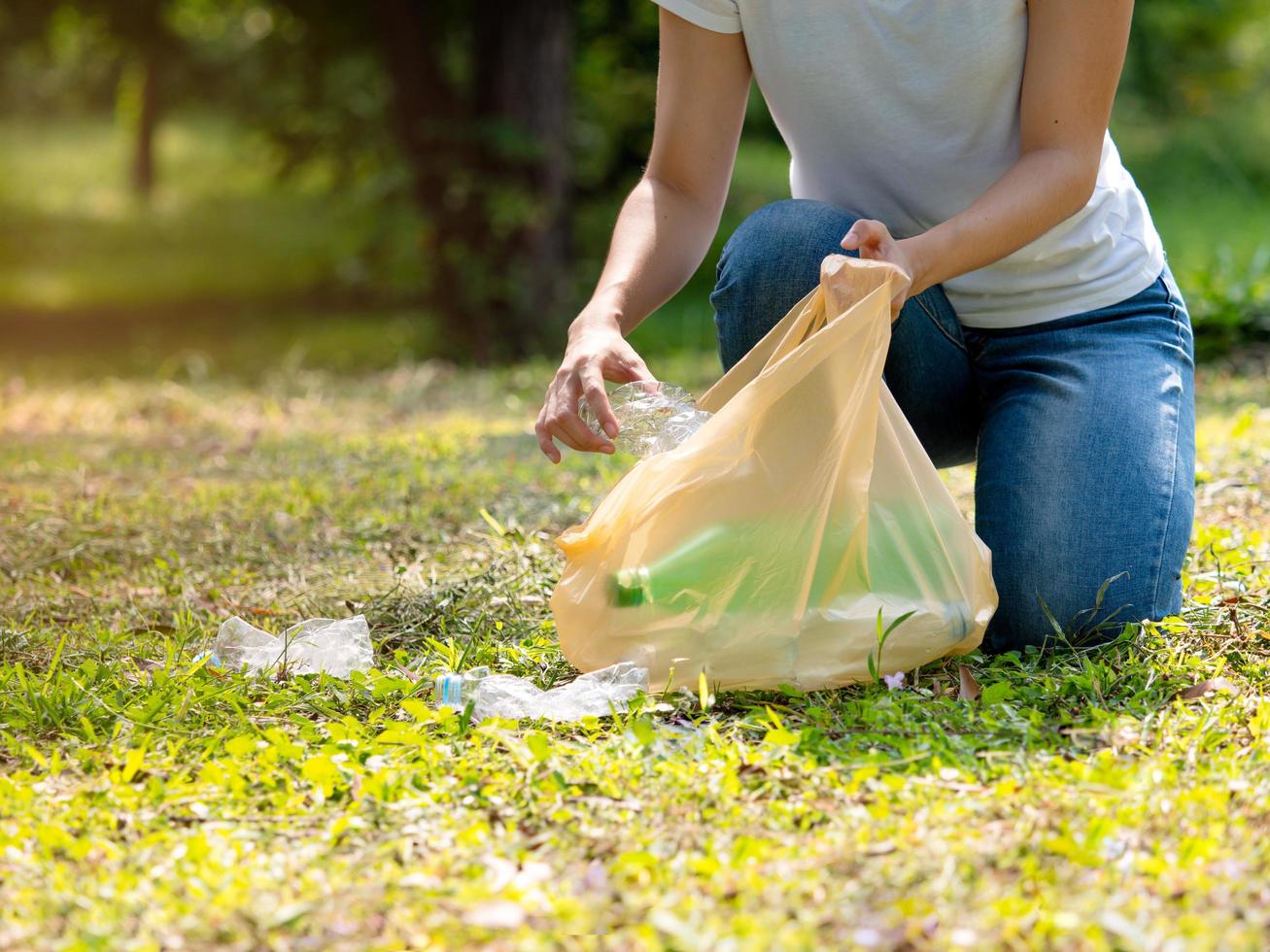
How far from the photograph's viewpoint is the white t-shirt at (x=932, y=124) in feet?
6.94

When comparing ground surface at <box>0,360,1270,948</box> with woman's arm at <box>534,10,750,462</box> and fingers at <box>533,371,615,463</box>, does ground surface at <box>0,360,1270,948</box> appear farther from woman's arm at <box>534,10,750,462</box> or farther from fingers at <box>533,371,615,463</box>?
woman's arm at <box>534,10,750,462</box>

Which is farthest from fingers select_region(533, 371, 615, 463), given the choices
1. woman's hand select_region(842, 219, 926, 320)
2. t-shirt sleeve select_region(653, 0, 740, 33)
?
t-shirt sleeve select_region(653, 0, 740, 33)

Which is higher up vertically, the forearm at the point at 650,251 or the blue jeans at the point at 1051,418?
the forearm at the point at 650,251

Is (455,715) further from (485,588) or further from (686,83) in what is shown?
(686,83)

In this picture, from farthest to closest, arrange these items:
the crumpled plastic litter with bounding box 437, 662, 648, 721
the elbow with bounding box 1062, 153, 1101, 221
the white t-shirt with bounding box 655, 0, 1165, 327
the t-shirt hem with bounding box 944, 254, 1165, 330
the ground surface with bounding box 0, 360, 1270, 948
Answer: the t-shirt hem with bounding box 944, 254, 1165, 330
the white t-shirt with bounding box 655, 0, 1165, 327
the elbow with bounding box 1062, 153, 1101, 221
the crumpled plastic litter with bounding box 437, 662, 648, 721
the ground surface with bounding box 0, 360, 1270, 948

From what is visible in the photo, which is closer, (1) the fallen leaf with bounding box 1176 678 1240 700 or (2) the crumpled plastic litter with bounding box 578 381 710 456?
(1) the fallen leaf with bounding box 1176 678 1240 700

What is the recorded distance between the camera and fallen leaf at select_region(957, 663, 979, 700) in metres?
1.82

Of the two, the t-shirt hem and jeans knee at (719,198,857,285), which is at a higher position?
jeans knee at (719,198,857,285)

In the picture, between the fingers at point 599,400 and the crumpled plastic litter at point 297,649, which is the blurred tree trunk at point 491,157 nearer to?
the crumpled plastic litter at point 297,649

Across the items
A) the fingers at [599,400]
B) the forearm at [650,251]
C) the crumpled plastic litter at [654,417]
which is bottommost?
the crumpled plastic litter at [654,417]

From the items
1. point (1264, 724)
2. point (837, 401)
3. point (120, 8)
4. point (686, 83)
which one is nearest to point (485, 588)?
point (837, 401)

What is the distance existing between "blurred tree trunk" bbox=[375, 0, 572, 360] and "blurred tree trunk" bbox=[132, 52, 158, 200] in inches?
302

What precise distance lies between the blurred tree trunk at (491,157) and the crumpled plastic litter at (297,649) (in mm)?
4527

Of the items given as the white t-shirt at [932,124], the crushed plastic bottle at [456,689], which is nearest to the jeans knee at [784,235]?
the white t-shirt at [932,124]
